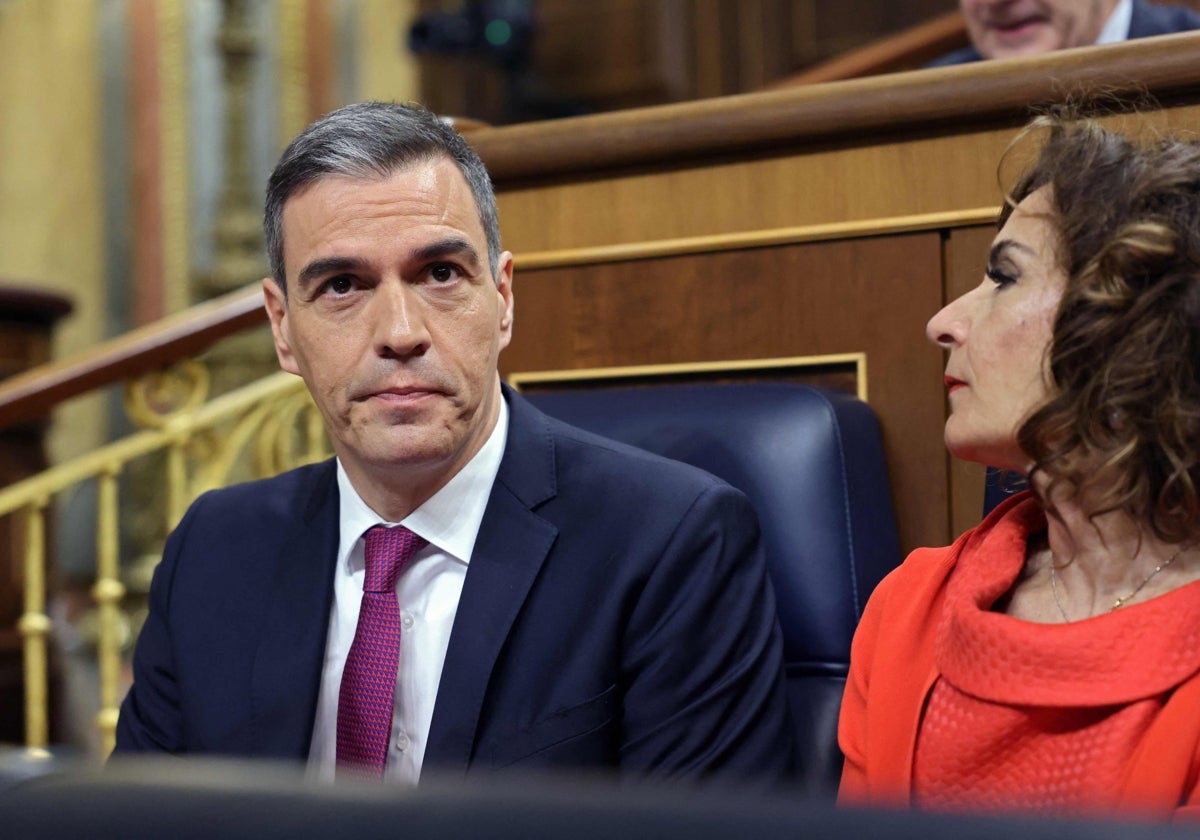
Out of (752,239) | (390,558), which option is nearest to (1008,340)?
(752,239)

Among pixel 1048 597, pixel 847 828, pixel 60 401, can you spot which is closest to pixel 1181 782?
pixel 1048 597

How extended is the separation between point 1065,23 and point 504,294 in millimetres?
1167

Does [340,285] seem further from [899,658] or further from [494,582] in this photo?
[899,658]

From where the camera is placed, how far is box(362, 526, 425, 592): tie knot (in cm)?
135

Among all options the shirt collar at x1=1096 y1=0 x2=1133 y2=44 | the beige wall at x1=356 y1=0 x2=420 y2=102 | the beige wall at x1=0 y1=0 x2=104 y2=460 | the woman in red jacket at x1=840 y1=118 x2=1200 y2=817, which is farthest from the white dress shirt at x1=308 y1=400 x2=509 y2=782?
the beige wall at x1=0 y1=0 x2=104 y2=460

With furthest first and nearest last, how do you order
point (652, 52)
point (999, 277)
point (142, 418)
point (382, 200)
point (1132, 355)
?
point (652, 52) → point (142, 418) → point (382, 200) → point (999, 277) → point (1132, 355)

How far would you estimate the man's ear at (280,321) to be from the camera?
1449 mm

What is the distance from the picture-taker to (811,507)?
52.0 inches

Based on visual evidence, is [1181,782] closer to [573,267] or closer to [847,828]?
[847,828]

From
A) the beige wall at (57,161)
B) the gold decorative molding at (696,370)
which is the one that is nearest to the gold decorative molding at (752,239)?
the gold decorative molding at (696,370)

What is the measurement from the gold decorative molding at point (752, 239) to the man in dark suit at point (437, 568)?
19 cm

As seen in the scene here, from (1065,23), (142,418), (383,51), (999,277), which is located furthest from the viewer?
(383,51)

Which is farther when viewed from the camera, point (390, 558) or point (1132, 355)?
point (390, 558)

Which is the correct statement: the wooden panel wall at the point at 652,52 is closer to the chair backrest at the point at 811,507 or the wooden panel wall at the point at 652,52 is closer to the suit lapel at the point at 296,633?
the chair backrest at the point at 811,507
